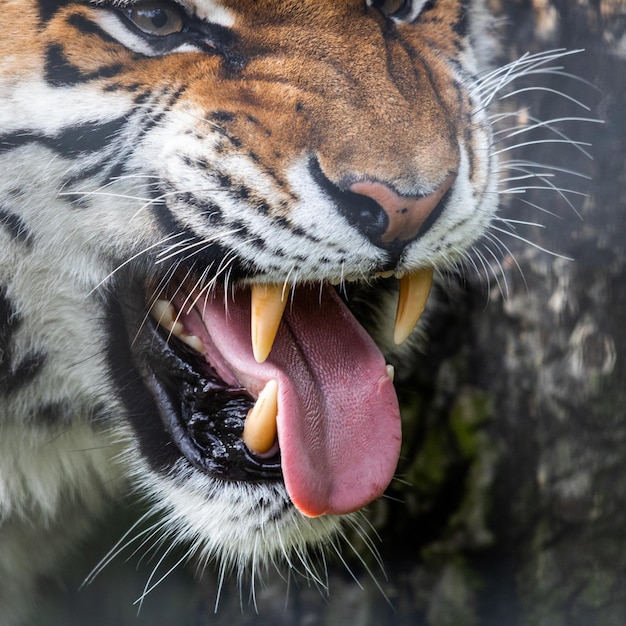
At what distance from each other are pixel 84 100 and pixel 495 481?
1061mm

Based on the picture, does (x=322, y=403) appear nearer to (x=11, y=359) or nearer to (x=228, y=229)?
(x=228, y=229)

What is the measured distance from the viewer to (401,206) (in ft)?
3.28

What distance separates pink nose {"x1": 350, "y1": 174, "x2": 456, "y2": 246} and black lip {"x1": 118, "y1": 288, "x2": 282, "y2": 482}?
294mm

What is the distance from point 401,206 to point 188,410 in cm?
42

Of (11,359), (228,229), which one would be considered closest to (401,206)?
(228,229)

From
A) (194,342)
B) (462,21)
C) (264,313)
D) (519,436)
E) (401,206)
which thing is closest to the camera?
(401,206)

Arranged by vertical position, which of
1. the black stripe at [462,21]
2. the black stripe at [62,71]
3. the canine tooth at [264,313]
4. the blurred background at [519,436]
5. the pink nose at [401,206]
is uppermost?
the black stripe at [462,21]

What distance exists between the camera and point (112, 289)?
123cm

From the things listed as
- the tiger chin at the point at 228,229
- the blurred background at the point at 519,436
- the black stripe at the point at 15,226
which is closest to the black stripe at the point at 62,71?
the tiger chin at the point at 228,229

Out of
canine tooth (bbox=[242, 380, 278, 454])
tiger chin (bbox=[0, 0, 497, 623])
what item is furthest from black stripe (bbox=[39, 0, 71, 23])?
canine tooth (bbox=[242, 380, 278, 454])

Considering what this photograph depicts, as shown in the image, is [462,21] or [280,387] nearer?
[280,387]

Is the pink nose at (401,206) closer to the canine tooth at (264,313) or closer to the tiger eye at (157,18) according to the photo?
the canine tooth at (264,313)

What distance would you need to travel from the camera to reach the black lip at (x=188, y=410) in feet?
3.91

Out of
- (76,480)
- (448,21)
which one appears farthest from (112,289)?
(448,21)
